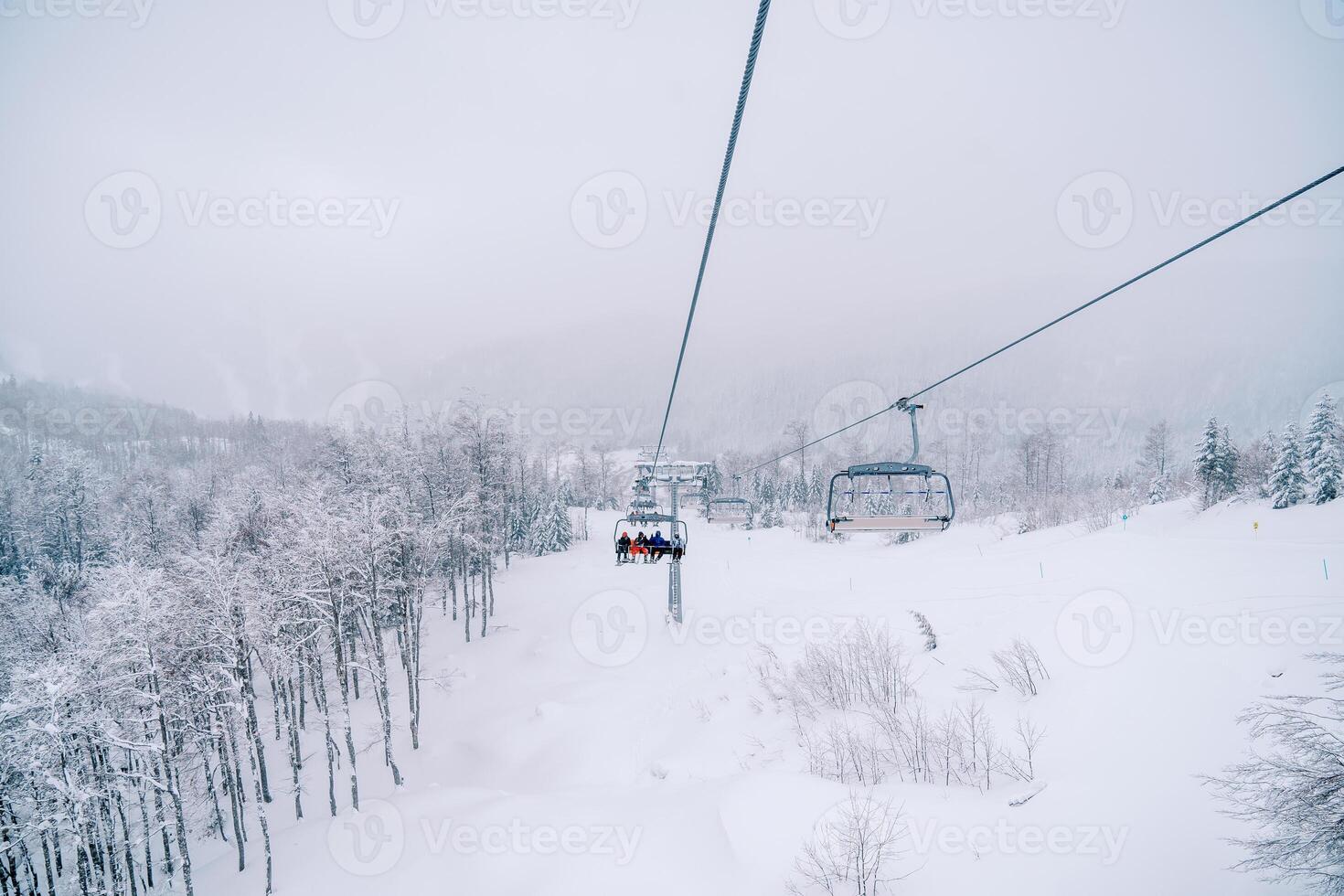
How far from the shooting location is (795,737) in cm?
1723

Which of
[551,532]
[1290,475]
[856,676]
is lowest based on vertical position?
[856,676]

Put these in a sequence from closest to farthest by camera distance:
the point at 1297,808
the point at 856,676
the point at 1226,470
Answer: the point at 1297,808, the point at 856,676, the point at 1226,470

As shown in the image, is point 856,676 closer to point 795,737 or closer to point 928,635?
point 795,737

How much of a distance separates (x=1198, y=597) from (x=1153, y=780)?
37.3ft

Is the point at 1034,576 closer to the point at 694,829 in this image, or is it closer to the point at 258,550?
the point at 694,829

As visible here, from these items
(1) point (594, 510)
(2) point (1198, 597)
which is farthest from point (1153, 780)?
(1) point (594, 510)
